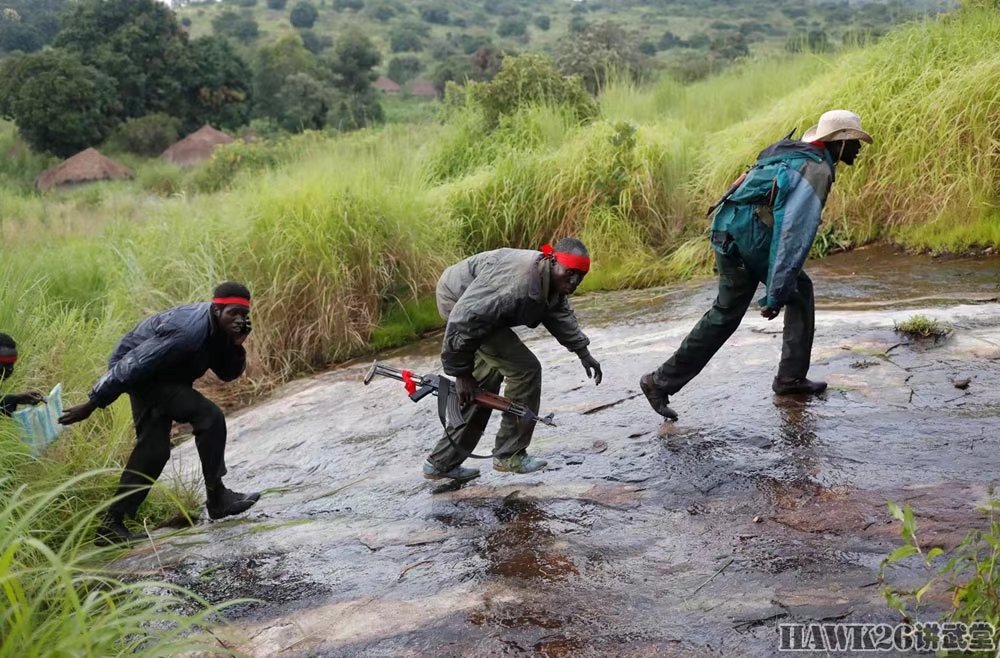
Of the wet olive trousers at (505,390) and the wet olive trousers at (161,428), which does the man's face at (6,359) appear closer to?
the wet olive trousers at (161,428)

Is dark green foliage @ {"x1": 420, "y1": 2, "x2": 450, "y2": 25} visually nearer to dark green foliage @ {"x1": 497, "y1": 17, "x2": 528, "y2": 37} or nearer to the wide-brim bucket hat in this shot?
dark green foliage @ {"x1": 497, "y1": 17, "x2": 528, "y2": 37}

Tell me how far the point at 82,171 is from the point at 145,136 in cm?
417

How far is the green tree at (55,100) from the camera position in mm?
27766

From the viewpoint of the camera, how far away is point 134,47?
1224 inches

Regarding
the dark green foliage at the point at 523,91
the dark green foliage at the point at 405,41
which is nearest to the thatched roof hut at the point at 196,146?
the dark green foliage at the point at 523,91

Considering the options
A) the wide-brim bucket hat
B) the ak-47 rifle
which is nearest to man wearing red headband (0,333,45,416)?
the ak-47 rifle

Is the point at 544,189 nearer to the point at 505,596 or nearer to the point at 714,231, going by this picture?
the point at 714,231

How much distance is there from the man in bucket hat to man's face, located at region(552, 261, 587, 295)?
3.09 ft

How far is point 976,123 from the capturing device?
791 cm

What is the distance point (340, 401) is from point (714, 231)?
3.33 m

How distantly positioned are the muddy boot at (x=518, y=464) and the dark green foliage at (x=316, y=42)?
2363 inches

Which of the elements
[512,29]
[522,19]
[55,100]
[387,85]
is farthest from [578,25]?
[55,100]

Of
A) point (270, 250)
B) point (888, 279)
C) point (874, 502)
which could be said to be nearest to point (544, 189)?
point (270, 250)

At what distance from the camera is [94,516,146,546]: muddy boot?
4.25 meters
